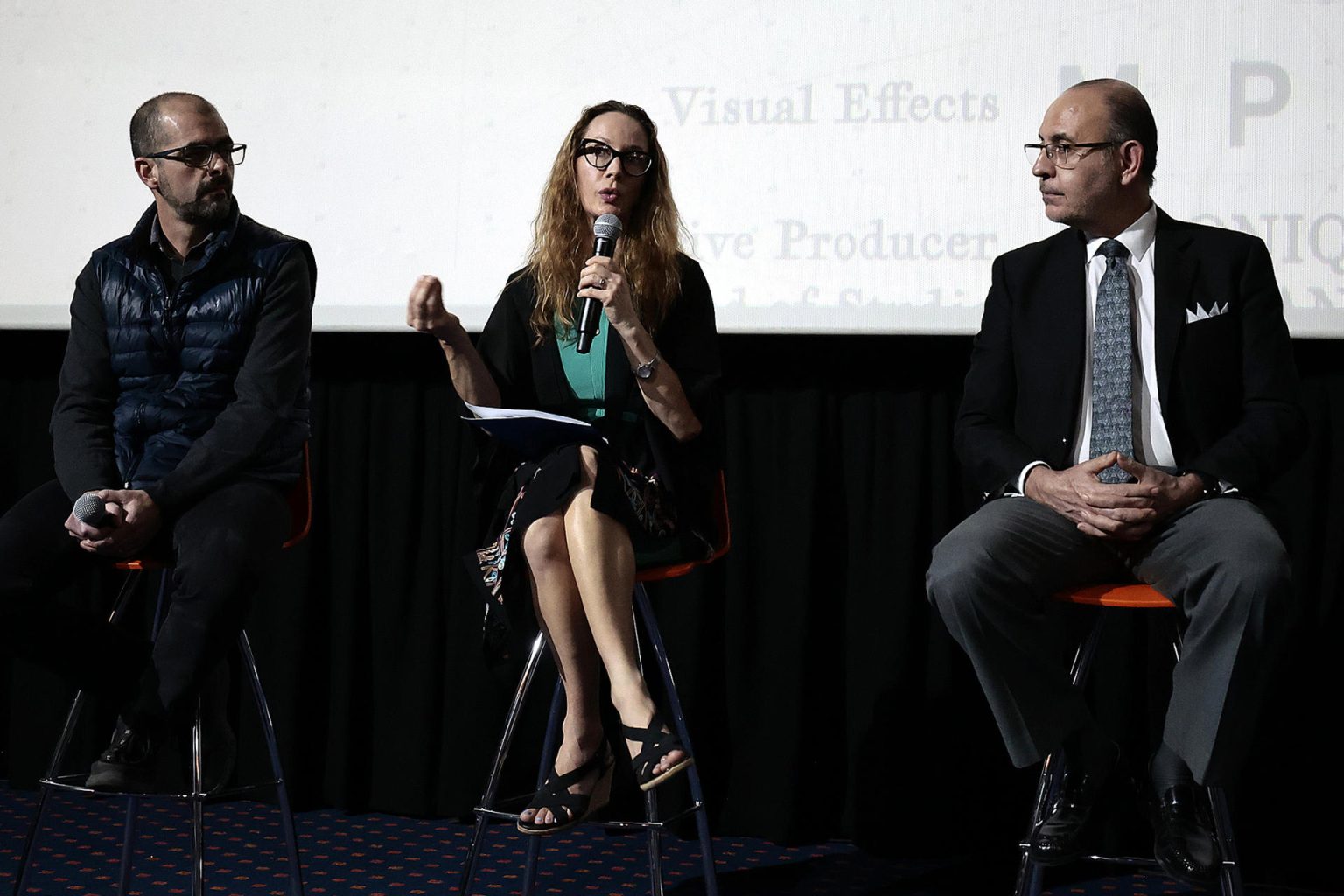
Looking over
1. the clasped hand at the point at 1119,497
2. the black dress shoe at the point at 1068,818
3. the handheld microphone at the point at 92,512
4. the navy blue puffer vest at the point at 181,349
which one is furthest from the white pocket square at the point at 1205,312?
the handheld microphone at the point at 92,512

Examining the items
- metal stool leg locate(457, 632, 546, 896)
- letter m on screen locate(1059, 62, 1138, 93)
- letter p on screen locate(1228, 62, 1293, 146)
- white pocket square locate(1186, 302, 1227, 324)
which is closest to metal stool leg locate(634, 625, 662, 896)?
metal stool leg locate(457, 632, 546, 896)

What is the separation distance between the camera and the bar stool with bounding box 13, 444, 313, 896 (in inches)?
80.7

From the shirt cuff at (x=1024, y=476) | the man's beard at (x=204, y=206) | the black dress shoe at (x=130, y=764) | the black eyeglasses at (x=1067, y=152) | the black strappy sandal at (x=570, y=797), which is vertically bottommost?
the black strappy sandal at (x=570, y=797)

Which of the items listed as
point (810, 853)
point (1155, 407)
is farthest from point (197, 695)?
point (1155, 407)

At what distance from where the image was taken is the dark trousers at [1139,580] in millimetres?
1894

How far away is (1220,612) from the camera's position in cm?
191

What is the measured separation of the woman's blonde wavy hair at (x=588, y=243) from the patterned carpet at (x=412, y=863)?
108 cm

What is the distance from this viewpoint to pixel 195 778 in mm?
2068

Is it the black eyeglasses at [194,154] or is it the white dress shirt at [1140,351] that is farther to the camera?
the black eyeglasses at [194,154]

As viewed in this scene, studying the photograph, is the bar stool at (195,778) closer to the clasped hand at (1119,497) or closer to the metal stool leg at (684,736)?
the metal stool leg at (684,736)

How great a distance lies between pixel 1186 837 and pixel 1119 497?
0.49 meters

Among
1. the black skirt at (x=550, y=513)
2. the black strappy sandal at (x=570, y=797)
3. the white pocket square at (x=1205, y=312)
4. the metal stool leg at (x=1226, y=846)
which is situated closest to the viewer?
the metal stool leg at (x=1226, y=846)

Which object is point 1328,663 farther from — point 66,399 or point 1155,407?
point 66,399

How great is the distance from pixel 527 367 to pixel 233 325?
1.66ft
